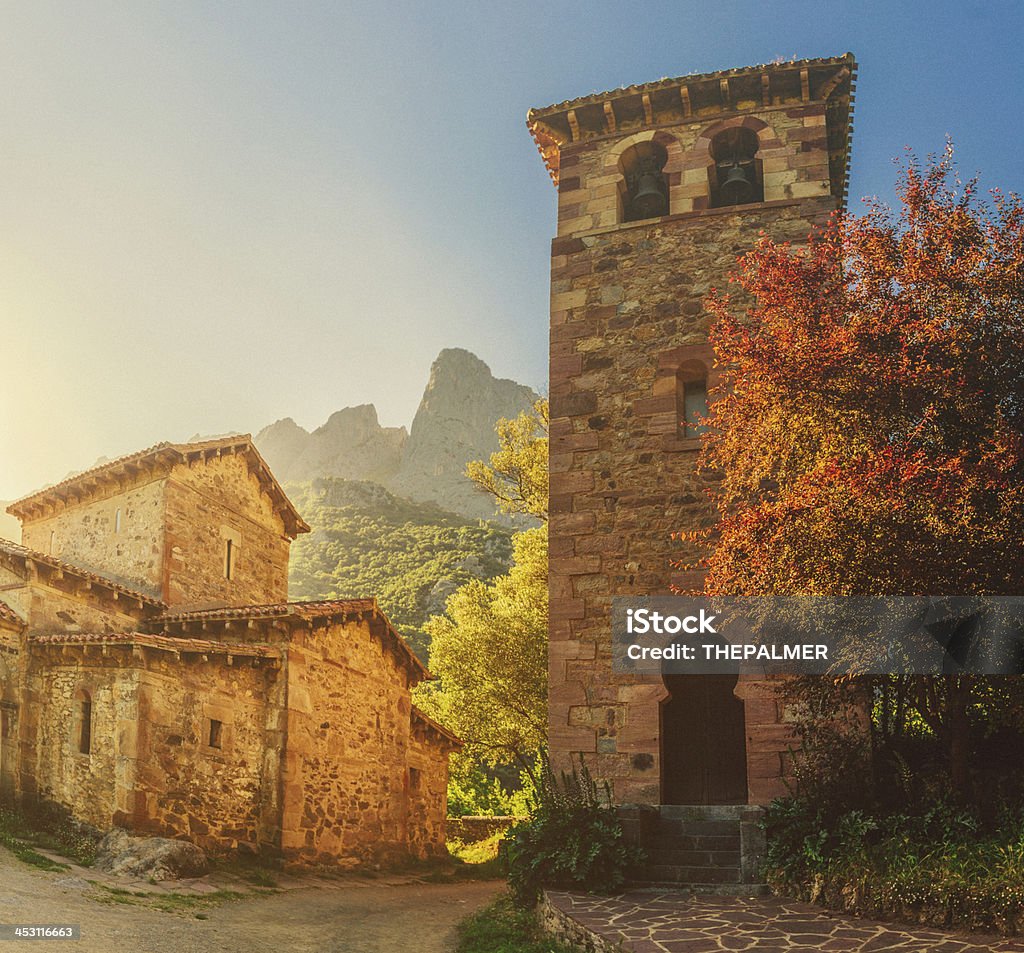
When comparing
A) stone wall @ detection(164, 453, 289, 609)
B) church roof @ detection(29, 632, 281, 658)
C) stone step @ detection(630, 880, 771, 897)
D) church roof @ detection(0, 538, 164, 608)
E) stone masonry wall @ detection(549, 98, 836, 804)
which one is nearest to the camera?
stone step @ detection(630, 880, 771, 897)

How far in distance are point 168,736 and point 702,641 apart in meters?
8.31

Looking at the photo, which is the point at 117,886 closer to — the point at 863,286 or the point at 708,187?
the point at 863,286

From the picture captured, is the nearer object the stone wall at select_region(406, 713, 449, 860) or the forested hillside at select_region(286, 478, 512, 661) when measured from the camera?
the stone wall at select_region(406, 713, 449, 860)

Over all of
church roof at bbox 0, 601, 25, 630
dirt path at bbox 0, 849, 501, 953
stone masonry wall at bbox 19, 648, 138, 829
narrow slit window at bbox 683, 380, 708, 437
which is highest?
narrow slit window at bbox 683, 380, 708, 437

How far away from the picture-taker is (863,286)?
10.9 metres

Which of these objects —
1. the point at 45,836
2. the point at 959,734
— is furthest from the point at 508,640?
the point at 959,734

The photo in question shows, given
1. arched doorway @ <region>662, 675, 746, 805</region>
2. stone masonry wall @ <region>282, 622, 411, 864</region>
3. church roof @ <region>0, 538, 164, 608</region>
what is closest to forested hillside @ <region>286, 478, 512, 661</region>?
stone masonry wall @ <region>282, 622, 411, 864</region>

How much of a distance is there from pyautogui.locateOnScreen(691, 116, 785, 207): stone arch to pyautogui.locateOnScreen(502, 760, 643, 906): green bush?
9.05 m

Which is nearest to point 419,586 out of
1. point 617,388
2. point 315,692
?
point 315,692

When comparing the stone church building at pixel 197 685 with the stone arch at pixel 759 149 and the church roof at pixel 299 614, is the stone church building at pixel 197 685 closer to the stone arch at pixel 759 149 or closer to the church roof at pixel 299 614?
the church roof at pixel 299 614

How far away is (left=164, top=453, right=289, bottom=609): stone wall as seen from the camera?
21.0m

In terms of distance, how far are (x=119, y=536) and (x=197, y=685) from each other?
6.64 metres

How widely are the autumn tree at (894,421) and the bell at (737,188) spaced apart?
13.1ft

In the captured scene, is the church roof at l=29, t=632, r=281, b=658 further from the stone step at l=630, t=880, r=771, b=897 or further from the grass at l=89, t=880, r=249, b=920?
the stone step at l=630, t=880, r=771, b=897
